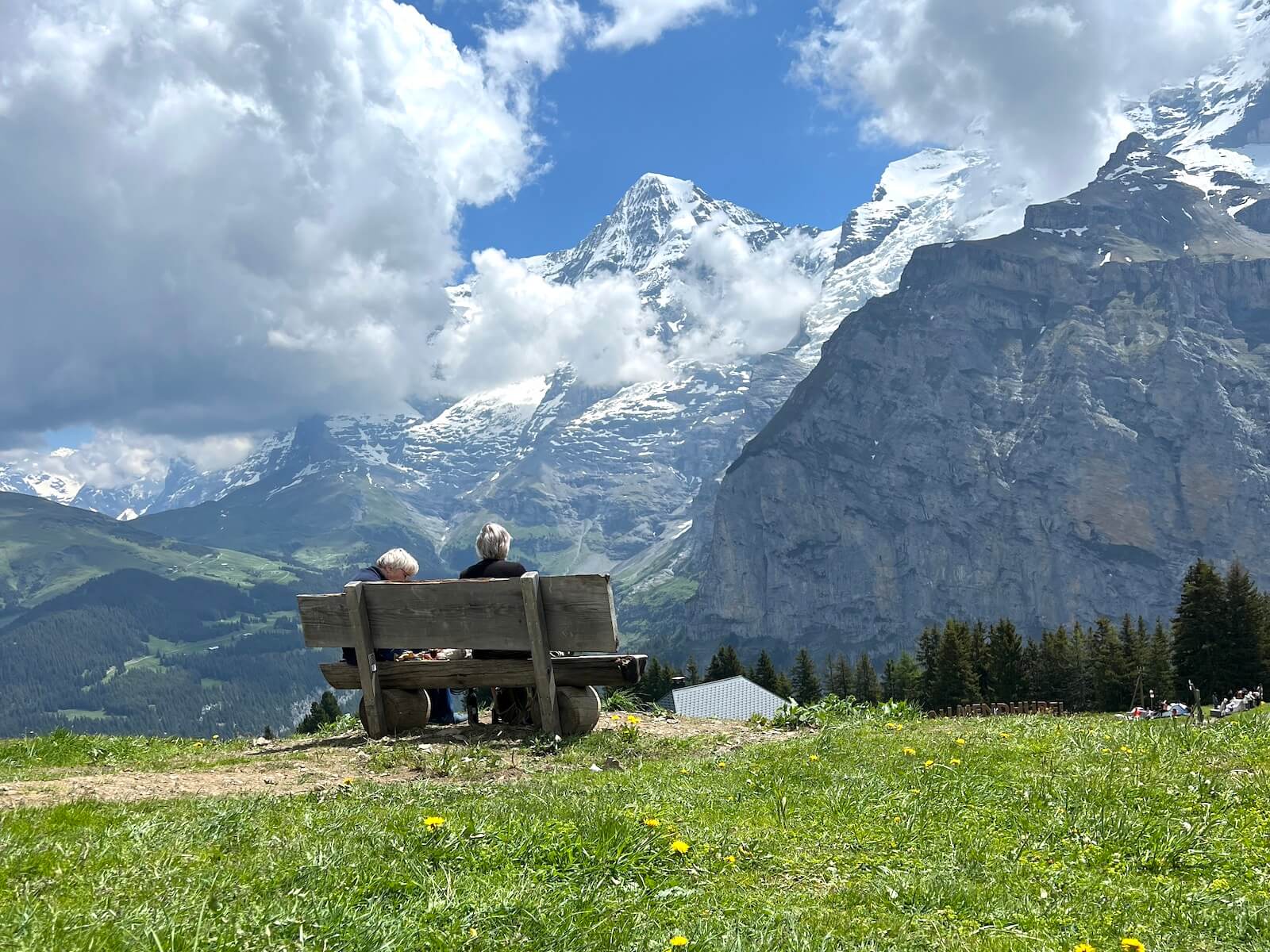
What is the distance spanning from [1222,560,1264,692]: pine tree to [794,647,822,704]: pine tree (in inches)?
1719

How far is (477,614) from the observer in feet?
42.5

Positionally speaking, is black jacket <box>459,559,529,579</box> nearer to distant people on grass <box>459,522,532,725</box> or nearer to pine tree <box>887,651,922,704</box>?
distant people on grass <box>459,522,532,725</box>

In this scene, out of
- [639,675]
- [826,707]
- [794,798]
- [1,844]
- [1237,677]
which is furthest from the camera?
[1237,677]

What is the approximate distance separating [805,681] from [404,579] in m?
104

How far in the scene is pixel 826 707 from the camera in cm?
1645

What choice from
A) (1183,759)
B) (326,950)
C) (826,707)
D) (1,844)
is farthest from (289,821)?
(826,707)

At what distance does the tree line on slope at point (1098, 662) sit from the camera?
2746 inches

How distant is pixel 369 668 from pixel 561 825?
789 centimetres

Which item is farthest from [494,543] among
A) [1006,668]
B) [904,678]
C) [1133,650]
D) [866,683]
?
[904,678]

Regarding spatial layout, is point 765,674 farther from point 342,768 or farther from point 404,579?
point 342,768

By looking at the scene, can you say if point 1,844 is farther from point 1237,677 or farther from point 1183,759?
point 1237,677

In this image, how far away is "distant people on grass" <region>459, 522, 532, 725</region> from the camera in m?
13.9

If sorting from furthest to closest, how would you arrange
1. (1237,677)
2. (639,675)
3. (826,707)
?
(1237,677)
(826,707)
(639,675)

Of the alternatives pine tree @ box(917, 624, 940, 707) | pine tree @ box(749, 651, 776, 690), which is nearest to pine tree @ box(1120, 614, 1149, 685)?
pine tree @ box(917, 624, 940, 707)
